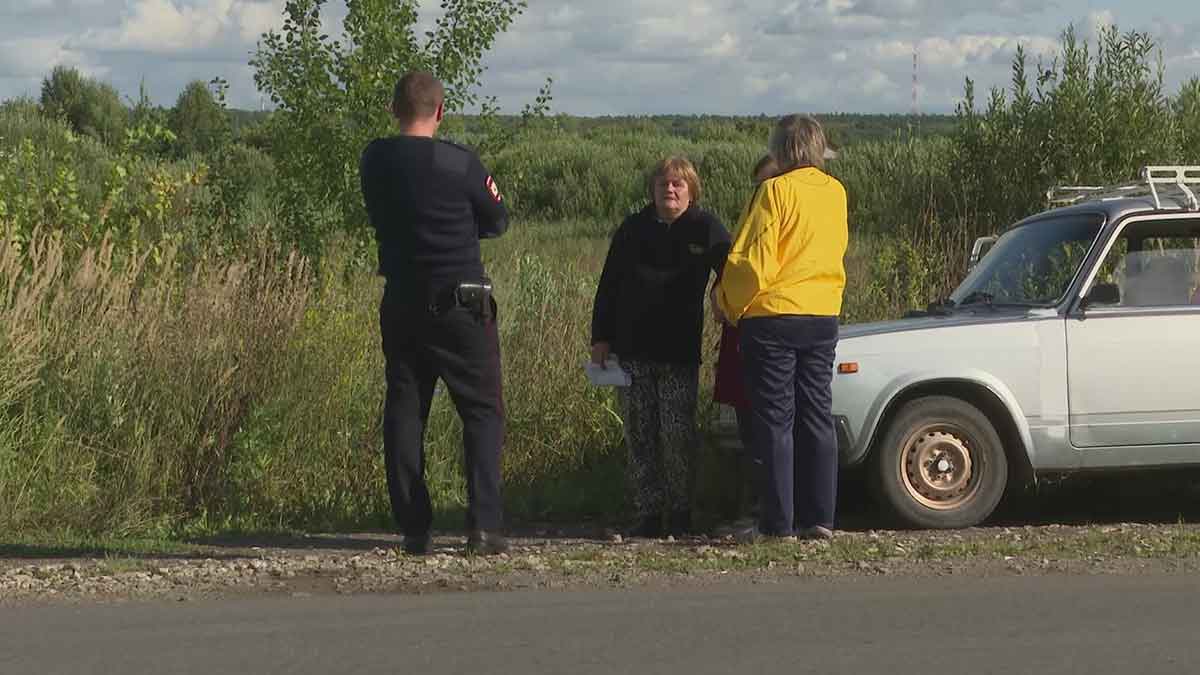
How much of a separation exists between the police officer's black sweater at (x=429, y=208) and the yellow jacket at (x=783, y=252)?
114 centimetres

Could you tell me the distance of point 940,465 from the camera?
1021cm

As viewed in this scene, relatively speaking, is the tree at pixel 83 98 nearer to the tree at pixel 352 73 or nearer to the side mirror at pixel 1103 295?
the tree at pixel 352 73

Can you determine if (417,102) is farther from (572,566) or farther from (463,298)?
(572,566)

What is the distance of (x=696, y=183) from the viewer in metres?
10.1

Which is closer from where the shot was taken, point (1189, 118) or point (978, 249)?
point (978, 249)

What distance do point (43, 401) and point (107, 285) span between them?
1458mm

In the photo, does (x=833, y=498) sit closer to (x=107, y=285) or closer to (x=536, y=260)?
(x=107, y=285)

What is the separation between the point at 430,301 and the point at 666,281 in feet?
5.42

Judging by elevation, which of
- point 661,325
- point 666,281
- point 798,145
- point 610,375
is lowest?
point 610,375

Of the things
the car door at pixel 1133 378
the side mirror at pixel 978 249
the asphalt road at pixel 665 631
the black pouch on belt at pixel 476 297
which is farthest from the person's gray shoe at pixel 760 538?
the side mirror at pixel 978 249

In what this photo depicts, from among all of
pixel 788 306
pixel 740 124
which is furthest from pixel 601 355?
pixel 740 124

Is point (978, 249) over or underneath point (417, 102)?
underneath

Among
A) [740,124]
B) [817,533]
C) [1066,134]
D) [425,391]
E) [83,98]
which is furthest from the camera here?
[740,124]

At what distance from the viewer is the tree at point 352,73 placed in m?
14.9
